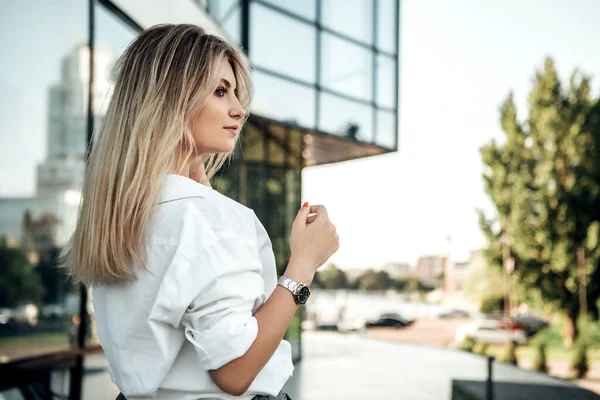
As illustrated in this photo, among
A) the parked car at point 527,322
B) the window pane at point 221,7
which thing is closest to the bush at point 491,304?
the parked car at point 527,322

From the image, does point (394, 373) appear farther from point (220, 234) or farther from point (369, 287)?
point (369, 287)

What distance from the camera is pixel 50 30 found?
439 cm

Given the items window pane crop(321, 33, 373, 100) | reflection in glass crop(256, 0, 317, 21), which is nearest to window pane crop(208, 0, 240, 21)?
reflection in glass crop(256, 0, 317, 21)

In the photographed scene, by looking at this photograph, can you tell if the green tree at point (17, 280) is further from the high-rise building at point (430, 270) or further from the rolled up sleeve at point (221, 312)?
the high-rise building at point (430, 270)

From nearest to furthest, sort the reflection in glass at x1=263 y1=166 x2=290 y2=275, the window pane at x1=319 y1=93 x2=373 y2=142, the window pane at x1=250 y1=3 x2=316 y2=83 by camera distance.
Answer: the window pane at x1=250 y1=3 x2=316 y2=83
the window pane at x1=319 y1=93 x2=373 y2=142
the reflection in glass at x1=263 y1=166 x2=290 y2=275

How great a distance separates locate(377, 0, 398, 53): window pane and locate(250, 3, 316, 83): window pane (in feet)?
6.07

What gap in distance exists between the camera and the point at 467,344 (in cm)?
3080

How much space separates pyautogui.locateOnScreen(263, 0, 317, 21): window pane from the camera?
8667mm

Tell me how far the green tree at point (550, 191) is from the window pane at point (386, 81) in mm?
15176

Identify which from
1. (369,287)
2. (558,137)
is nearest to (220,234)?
(558,137)

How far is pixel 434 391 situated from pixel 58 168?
6161mm

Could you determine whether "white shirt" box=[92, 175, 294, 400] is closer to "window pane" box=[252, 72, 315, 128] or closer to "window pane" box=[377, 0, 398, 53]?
"window pane" box=[252, 72, 315, 128]

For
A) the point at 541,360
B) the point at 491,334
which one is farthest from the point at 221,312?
the point at 491,334

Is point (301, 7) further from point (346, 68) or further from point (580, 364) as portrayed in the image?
point (580, 364)
